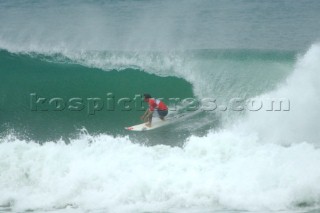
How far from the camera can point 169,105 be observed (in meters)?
14.0

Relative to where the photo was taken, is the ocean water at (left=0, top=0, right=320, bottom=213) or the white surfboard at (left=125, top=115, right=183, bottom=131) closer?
the ocean water at (left=0, top=0, right=320, bottom=213)

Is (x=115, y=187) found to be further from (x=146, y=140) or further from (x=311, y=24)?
(x=311, y=24)

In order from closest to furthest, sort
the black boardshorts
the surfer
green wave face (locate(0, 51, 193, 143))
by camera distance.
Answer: the surfer, the black boardshorts, green wave face (locate(0, 51, 193, 143))

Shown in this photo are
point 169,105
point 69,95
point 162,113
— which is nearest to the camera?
point 162,113

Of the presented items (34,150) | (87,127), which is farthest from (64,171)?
(87,127)

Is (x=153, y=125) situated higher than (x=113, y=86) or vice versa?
(x=113, y=86)

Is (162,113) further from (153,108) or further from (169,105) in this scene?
(169,105)

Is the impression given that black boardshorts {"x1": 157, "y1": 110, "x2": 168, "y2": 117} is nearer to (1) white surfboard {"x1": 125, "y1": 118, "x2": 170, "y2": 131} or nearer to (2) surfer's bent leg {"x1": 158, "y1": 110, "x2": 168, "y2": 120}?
(2) surfer's bent leg {"x1": 158, "y1": 110, "x2": 168, "y2": 120}

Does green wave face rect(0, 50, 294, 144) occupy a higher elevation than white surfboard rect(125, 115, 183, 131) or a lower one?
higher

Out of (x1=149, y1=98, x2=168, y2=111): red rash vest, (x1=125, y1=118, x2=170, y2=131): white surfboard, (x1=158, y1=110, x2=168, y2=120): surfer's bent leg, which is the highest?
(x1=149, y1=98, x2=168, y2=111): red rash vest

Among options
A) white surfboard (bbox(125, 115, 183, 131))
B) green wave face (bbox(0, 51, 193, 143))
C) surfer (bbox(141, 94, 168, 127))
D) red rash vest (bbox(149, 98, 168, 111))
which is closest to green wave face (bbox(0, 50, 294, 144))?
green wave face (bbox(0, 51, 193, 143))

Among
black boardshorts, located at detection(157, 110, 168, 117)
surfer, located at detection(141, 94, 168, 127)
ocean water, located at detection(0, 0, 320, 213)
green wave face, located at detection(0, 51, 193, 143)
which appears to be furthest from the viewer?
green wave face, located at detection(0, 51, 193, 143)

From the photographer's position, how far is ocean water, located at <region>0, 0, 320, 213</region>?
33.0 ft

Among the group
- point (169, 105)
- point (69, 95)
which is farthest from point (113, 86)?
point (169, 105)
